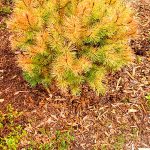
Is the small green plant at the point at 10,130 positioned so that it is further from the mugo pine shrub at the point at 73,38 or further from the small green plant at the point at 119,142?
the small green plant at the point at 119,142

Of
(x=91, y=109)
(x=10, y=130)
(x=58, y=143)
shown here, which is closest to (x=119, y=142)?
(x=91, y=109)

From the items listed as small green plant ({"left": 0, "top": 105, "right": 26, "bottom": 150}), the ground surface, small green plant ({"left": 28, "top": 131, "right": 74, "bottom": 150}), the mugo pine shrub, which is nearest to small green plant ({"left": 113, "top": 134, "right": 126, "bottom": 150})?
the ground surface

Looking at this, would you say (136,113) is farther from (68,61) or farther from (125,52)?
(68,61)

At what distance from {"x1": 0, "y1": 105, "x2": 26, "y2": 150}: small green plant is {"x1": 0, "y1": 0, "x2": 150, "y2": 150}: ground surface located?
88 millimetres

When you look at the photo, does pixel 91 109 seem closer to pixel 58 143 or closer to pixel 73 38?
pixel 58 143

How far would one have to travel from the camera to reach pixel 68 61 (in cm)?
355

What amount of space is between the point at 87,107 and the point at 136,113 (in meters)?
0.54

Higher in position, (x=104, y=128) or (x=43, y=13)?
(x=43, y=13)

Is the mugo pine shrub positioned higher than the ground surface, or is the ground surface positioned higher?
the mugo pine shrub

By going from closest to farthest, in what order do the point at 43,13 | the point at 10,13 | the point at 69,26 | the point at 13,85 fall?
the point at 69,26
the point at 43,13
the point at 13,85
the point at 10,13

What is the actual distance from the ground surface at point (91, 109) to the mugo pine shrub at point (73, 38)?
13.6 inches

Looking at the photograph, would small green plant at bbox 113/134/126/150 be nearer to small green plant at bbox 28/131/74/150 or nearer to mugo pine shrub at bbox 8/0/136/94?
small green plant at bbox 28/131/74/150

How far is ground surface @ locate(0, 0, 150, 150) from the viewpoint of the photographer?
401 cm

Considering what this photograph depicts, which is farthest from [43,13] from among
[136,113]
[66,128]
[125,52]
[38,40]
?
[136,113]
